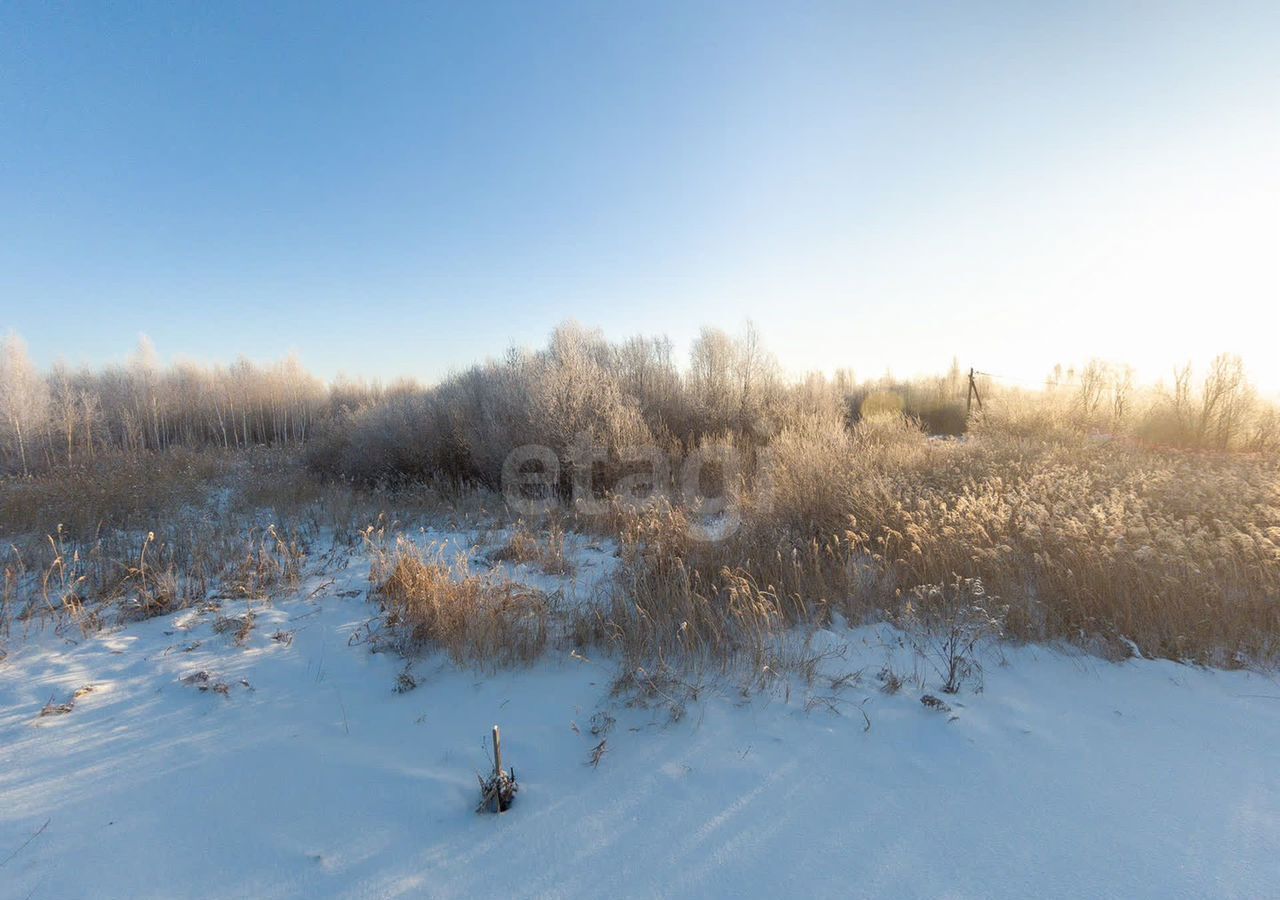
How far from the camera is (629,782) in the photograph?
6.22ft

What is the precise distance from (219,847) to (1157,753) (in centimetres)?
346

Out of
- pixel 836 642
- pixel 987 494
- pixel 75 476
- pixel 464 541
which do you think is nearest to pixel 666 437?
pixel 464 541

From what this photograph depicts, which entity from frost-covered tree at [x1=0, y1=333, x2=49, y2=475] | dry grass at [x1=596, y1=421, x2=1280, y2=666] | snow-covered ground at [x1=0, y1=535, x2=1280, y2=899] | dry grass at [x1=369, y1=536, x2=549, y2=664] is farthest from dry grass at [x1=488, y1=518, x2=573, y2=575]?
frost-covered tree at [x1=0, y1=333, x2=49, y2=475]

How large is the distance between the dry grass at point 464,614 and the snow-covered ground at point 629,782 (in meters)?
0.15

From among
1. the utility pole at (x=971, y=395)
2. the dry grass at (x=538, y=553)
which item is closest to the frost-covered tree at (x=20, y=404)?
the dry grass at (x=538, y=553)

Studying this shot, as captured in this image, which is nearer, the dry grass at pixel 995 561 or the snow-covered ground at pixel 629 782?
the snow-covered ground at pixel 629 782

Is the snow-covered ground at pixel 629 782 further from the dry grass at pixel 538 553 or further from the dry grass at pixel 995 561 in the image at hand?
the dry grass at pixel 538 553

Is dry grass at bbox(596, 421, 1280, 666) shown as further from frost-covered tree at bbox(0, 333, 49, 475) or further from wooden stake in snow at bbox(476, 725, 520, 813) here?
frost-covered tree at bbox(0, 333, 49, 475)

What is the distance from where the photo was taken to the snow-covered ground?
1521 mm

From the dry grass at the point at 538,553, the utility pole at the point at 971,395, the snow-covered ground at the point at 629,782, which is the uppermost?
the utility pole at the point at 971,395

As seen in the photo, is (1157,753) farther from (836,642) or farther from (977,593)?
(836,642)

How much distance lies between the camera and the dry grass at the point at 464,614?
2.79 metres

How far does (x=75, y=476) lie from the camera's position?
8.02 meters

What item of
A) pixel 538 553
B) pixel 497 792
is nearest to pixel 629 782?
pixel 497 792
